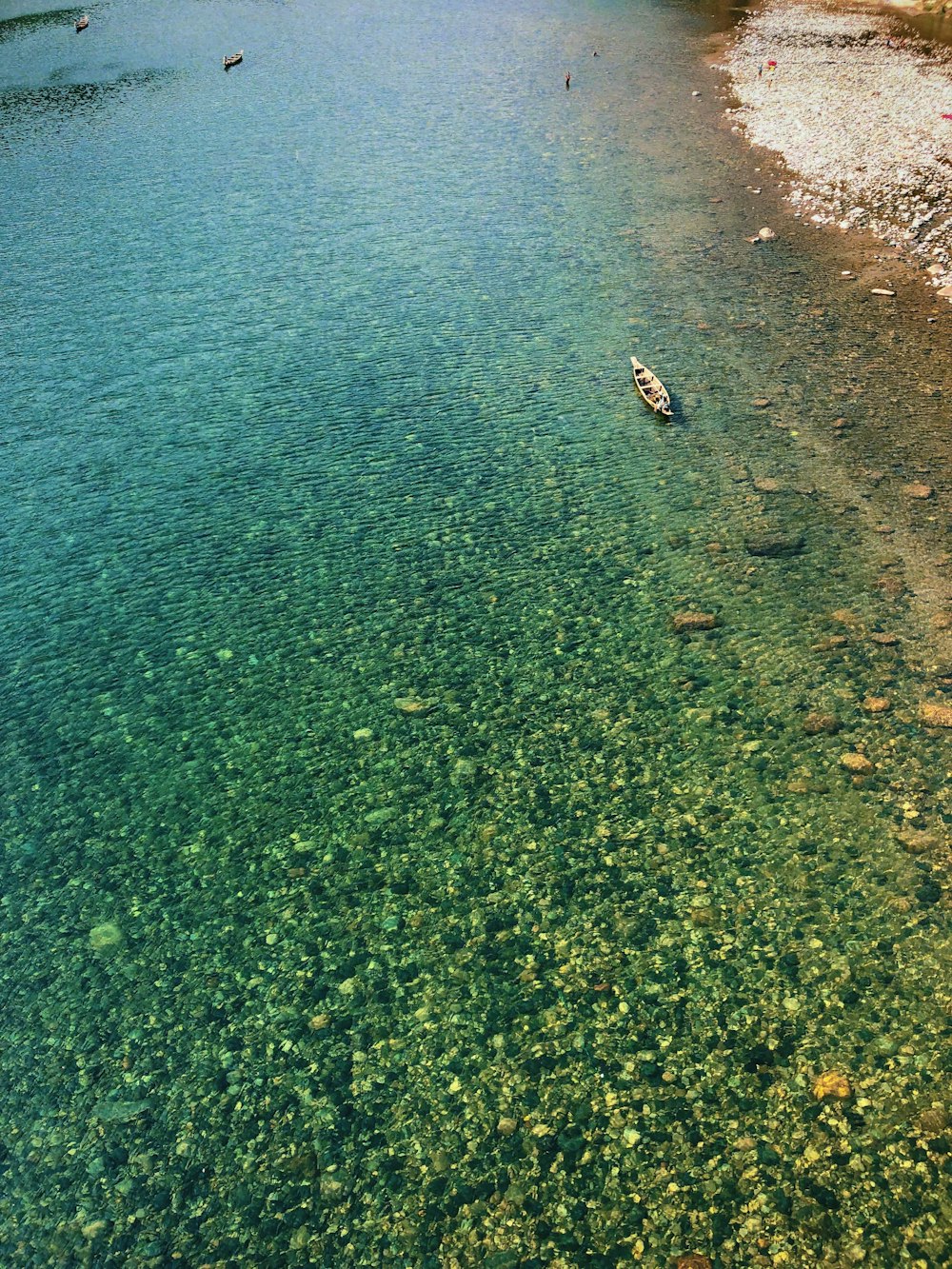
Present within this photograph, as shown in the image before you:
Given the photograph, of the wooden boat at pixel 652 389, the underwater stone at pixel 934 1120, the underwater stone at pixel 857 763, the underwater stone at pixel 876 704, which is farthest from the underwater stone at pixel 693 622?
the underwater stone at pixel 934 1120

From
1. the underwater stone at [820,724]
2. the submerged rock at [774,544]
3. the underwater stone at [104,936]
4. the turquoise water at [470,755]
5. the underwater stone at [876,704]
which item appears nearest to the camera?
the turquoise water at [470,755]

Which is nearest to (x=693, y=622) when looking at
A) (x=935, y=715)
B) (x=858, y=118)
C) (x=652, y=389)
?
(x=935, y=715)

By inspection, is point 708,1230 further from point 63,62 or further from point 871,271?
point 63,62

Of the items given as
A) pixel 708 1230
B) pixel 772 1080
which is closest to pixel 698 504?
pixel 772 1080

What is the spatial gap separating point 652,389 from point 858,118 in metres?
11.9

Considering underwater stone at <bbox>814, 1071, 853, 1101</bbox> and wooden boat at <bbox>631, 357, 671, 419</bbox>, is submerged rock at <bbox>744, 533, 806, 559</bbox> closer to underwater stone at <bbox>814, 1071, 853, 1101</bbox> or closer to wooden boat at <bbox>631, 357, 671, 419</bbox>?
wooden boat at <bbox>631, 357, 671, 419</bbox>

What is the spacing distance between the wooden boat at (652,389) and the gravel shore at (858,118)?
5.08 metres

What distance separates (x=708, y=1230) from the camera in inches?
185

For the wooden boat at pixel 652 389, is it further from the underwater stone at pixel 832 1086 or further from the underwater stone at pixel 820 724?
the underwater stone at pixel 832 1086

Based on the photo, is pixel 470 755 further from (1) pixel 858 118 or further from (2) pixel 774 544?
(1) pixel 858 118

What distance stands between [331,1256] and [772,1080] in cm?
238

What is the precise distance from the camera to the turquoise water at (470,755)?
498 centimetres

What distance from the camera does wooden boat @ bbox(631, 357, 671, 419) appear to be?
11.1 meters

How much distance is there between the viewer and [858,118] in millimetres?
19219
